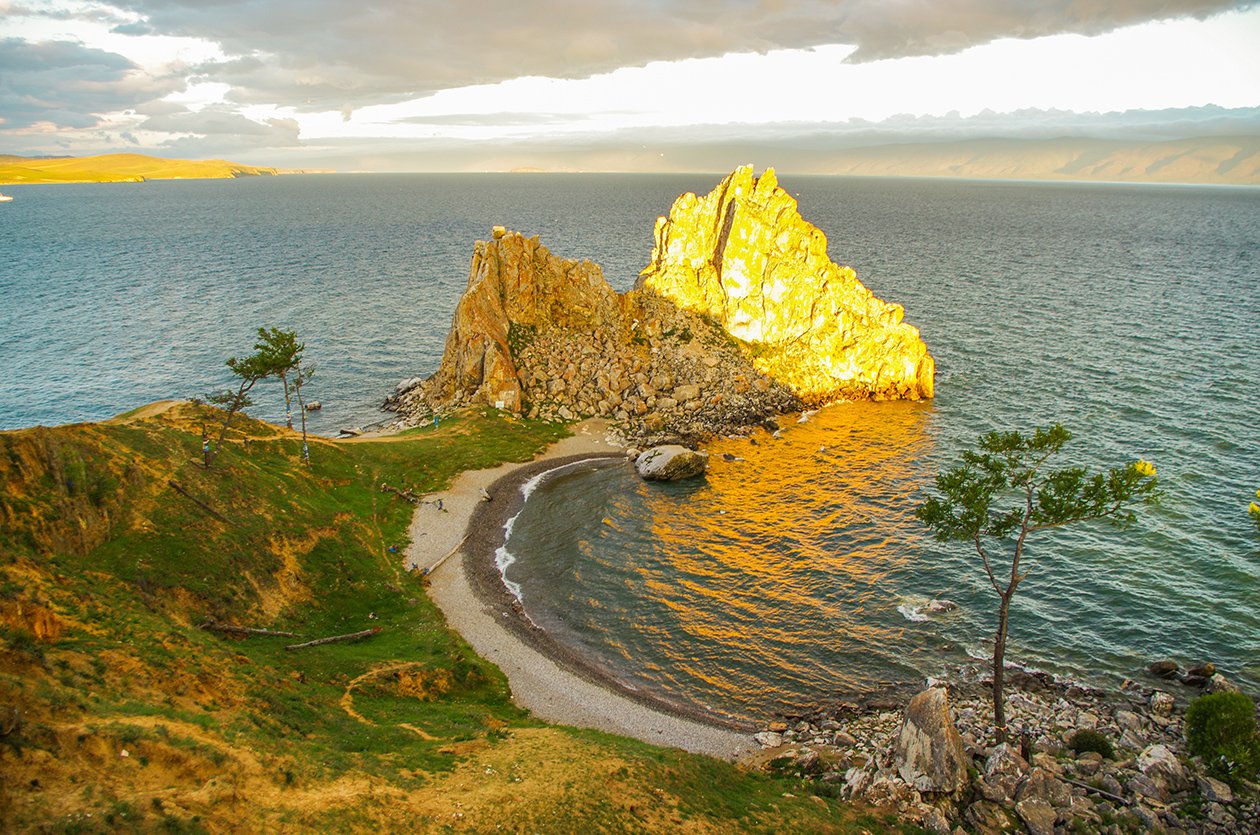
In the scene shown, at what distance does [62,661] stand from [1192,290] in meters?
192

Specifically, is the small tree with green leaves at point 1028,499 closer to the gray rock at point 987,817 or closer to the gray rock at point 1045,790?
the gray rock at point 1045,790

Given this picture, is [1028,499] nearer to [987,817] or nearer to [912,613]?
[987,817]

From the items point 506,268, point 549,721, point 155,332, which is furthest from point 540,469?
point 155,332

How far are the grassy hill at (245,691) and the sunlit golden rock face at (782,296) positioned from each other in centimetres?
6085

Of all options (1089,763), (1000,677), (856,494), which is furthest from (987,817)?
(856,494)

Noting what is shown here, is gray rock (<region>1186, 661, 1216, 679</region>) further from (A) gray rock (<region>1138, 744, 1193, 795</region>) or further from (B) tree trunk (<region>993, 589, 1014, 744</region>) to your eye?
(B) tree trunk (<region>993, 589, 1014, 744</region>)

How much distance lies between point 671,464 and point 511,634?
27.4 m

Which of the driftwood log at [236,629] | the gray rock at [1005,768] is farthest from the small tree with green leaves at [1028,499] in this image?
the driftwood log at [236,629]

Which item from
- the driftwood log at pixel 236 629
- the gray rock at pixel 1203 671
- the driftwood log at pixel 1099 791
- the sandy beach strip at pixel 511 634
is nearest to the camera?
the driftwood log at pixel 1099 791

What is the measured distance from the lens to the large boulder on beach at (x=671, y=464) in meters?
70.6

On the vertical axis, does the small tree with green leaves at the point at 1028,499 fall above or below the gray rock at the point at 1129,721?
above

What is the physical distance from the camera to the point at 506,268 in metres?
91.4

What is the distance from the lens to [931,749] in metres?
32.9

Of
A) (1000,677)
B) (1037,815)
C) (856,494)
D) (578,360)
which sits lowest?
(1037,815)
